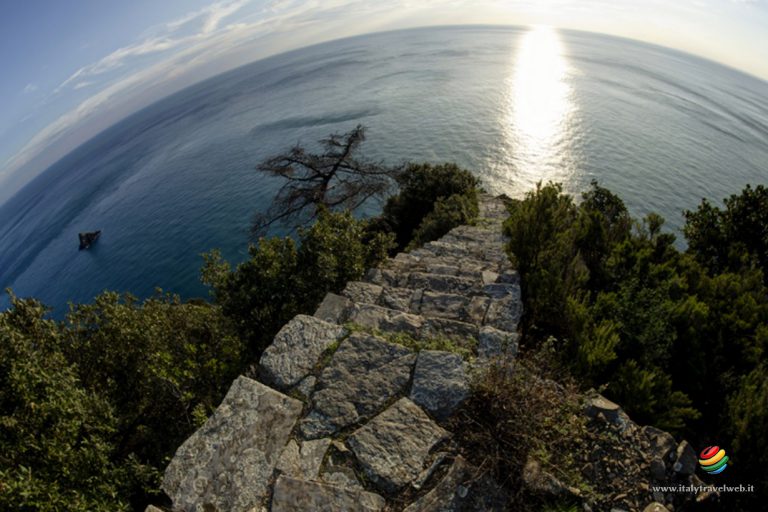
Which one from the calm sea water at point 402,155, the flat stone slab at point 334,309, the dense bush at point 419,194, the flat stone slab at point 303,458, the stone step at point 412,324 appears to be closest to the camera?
the flat stone slab at point 303,458

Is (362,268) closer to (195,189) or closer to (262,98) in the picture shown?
(195,189)

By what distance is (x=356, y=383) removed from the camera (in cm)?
515

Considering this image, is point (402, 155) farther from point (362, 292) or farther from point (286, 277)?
point (362, 292)

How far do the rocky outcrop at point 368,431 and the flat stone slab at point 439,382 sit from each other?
2cm

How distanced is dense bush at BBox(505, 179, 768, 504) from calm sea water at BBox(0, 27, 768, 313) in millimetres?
27387

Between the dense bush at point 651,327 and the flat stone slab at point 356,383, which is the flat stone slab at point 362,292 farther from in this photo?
the dense bush at point 651,327

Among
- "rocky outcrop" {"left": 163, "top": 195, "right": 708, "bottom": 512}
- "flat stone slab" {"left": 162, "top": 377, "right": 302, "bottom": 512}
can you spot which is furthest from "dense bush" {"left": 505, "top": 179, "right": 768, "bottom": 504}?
"flat stone slab" {"left": 162, "top": 377, "right": 302, "bottom": 512}

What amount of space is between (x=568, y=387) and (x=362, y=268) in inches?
219

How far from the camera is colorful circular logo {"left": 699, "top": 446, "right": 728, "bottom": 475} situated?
4277 millimetres

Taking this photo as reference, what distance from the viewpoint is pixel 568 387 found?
4922 mm

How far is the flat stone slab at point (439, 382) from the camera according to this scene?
4.70m

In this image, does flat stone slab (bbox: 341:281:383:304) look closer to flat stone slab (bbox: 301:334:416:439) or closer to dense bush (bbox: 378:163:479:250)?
flat stone slab (bbox: 301:334:416:439)

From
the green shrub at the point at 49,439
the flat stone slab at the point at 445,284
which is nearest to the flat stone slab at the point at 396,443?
the flat stone slab at the point at 445,284

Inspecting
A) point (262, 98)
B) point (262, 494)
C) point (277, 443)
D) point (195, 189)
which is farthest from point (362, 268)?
point (262, 98)
